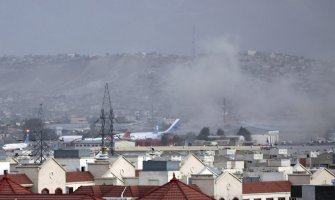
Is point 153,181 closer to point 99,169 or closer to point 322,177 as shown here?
point 99,169

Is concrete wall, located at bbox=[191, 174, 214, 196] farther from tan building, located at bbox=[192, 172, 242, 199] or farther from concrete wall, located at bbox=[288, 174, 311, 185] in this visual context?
concrete wall, located at bbox=[288, 174, 311, 185]

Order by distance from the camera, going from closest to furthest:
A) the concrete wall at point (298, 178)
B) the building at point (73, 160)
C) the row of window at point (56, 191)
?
the row of window at point (56, 191), the concrete wall at point (298, 178), the building at point (73, 160)

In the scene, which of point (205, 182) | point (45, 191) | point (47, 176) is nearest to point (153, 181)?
point (205, 182)

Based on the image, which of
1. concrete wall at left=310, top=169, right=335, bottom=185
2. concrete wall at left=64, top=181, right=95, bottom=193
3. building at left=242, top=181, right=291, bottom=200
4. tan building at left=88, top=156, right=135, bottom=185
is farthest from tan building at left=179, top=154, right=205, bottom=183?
concrete wall at left=64, top=181, right=95, bottom=193

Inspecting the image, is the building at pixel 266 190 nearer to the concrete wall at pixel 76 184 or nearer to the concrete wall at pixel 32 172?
the concrete wall at pixel 76 184

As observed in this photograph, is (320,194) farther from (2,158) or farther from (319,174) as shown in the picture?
(2,158)

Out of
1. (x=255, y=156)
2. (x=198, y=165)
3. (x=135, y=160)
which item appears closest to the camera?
(x=198, y=165)

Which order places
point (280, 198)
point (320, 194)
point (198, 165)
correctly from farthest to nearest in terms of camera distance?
point (198, 165) → point (280, 198) → point (320, 194)

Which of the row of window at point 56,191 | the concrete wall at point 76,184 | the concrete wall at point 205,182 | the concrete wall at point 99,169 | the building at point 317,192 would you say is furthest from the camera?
the concrete wall at point 99,169

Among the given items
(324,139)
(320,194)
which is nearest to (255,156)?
(320,194)

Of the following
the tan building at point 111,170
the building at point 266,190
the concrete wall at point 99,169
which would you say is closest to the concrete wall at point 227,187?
the building at point 266,190

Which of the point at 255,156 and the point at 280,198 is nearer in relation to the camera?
the point at 280,198
